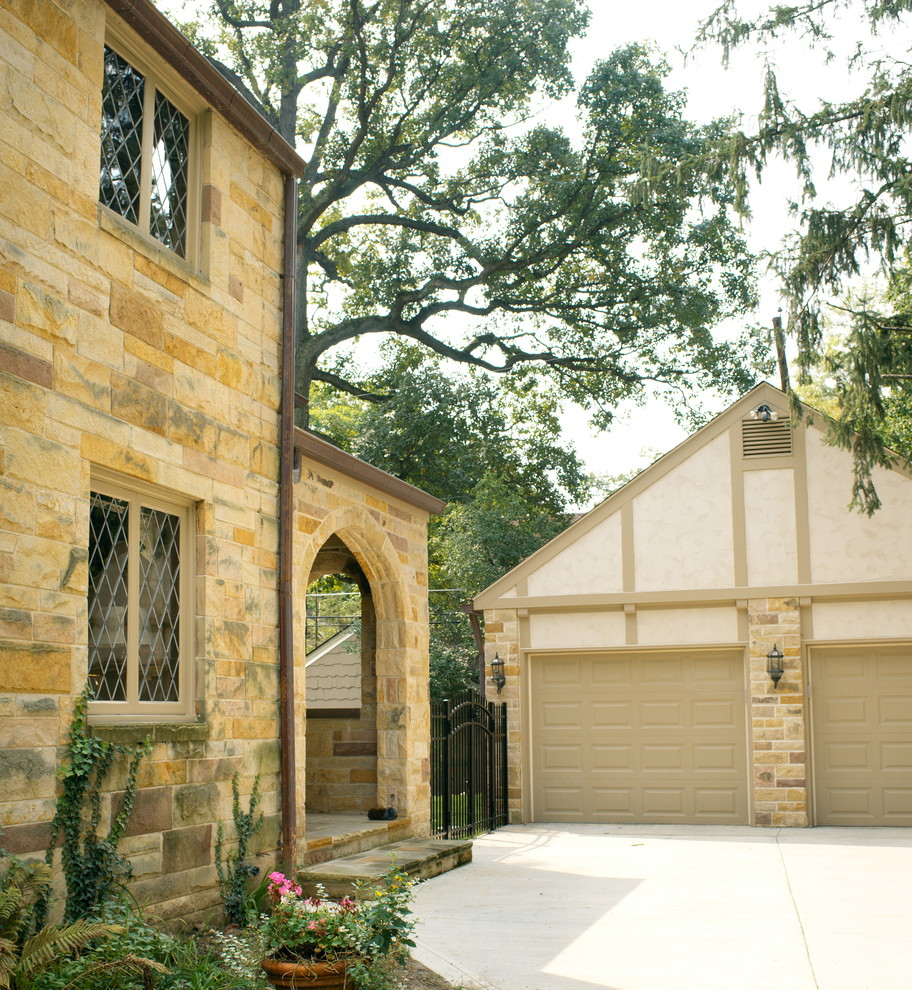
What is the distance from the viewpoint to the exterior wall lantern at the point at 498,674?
1403cm

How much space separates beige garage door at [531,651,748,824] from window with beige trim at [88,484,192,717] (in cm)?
819

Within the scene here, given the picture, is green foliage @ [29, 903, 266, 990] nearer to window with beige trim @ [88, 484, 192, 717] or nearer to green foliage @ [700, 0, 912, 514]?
window with beige trim @ [88, 484, 192, 717]

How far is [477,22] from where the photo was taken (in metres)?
17.6

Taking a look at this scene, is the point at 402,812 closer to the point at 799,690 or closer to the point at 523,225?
the point at 799,690

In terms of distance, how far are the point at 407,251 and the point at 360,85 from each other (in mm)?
2938

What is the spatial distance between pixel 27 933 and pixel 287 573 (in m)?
3.21

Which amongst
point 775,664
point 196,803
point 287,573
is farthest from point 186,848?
point 775,664

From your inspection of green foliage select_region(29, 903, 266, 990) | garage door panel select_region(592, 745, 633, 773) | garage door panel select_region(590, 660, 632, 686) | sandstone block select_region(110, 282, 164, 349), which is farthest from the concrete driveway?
sandstone block select_region(110, 282, 164, 349)

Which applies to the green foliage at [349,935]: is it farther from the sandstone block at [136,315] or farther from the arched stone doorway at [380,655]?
the arched stone doorway at [380,655]

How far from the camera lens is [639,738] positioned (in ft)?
45.1

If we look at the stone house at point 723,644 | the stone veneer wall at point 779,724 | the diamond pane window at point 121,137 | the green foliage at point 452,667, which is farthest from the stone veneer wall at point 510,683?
the diamond pane window at point 121,137

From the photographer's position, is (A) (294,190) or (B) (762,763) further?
(B) (762,763)

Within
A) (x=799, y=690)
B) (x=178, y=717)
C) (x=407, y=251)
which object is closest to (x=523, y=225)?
(x=407, y=251)

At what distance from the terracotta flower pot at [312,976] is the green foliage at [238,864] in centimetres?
140
